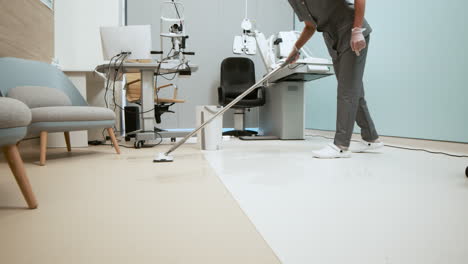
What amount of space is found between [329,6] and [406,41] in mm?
1133

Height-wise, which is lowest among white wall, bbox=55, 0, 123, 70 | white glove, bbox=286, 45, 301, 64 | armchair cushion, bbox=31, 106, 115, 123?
armchair cushion, bbox=31, 106, 115, 123

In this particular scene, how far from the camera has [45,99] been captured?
209cm

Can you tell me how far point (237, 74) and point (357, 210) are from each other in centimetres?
351

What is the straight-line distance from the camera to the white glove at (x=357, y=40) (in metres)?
1.79

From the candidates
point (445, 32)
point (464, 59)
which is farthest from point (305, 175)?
point (445, 32)

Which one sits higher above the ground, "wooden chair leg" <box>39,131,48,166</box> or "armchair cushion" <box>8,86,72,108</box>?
"armchair cushion" <box>8,86,72,108</box>

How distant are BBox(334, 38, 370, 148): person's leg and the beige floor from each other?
1.02 m

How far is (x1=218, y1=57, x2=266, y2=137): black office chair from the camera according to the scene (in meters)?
3.98

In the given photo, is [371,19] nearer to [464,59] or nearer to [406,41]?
[406,41]

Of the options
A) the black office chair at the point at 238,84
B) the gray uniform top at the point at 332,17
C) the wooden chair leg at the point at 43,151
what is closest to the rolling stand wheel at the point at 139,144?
the wooden chair leg at the point at 43,151

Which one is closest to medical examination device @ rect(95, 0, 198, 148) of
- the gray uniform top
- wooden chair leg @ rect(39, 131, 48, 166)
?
wooden chair leg @ rect(39, 131, 48, 166)

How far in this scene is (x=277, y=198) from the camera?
1.04 m

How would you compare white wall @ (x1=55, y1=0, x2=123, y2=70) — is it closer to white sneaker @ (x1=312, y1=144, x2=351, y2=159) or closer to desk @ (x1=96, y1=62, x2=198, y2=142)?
desk @ (x1=96, y1=62, x2=198, y2=142)

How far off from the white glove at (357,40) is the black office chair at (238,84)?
212 centimetres
